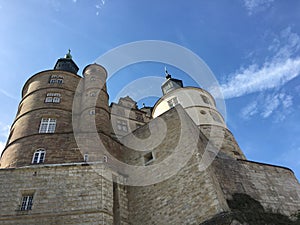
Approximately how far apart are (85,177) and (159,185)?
3.43 metres

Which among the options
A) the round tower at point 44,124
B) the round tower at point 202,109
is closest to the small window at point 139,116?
the round tower at point 202,109

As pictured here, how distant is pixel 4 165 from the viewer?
551 inches

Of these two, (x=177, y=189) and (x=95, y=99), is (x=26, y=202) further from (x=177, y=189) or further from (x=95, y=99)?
(x=95, y=99)

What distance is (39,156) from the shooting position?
13867 mm

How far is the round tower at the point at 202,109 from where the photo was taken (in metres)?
19.8

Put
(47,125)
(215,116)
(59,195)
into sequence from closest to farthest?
(59,195), (47,125), (215,116)

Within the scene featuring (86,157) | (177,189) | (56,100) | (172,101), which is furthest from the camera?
(172,101)

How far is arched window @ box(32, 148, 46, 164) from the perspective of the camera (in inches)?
536

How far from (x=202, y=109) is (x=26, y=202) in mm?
15457

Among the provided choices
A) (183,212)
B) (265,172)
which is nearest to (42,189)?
(183,212)

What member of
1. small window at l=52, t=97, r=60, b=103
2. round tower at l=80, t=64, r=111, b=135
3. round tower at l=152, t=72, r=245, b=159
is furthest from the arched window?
round tower at l=152, t=72, r=245, b=159

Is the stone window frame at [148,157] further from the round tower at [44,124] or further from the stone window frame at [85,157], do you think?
the round tower at [44,124]

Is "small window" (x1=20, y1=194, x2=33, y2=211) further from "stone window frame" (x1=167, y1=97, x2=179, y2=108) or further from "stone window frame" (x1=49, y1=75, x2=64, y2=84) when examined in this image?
"stone window frame" (x1=167, y1=97, x2=179, y2=108)

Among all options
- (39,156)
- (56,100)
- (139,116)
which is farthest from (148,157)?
(139,116)
